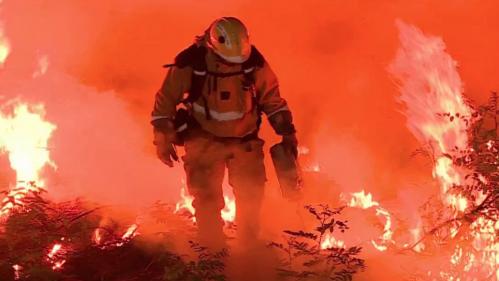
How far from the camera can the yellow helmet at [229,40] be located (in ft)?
17.4

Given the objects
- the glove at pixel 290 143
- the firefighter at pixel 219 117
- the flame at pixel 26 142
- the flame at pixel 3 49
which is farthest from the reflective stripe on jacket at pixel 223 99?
the flame at pixel 3 49

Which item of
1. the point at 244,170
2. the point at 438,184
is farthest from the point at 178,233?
the point at 438,184

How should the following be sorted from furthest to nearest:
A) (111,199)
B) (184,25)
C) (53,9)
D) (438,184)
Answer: (184,25) < (53,9) < (111,199) < (438,184)

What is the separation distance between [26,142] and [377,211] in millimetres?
3916

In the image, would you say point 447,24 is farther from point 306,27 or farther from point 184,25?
point 184,25

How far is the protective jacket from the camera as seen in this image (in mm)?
5469

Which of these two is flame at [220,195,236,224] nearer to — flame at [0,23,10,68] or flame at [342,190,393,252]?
flame at [342,190,393,252]

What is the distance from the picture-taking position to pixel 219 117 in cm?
561

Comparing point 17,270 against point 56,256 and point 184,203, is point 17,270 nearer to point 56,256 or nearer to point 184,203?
point 56,256

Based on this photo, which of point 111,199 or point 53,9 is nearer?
point 111,199

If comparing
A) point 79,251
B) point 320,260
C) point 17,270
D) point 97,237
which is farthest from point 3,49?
point 320,260

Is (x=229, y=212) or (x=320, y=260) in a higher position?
(x=229, y=212)

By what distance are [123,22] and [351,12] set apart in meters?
4.29

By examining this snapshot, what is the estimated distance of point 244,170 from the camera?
5949mm
